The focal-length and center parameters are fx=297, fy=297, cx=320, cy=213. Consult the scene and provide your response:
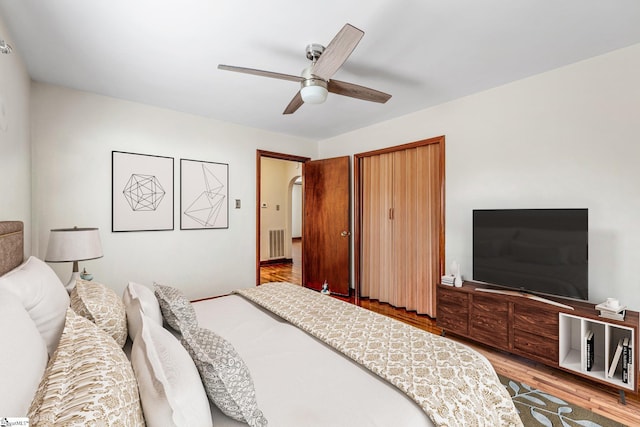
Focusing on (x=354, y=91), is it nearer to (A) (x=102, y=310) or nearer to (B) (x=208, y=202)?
(A) (x=102, y=310)

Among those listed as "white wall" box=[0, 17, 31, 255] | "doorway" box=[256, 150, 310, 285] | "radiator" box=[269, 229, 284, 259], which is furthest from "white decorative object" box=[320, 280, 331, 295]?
"white wall" box=[0, 17, 31, 255]

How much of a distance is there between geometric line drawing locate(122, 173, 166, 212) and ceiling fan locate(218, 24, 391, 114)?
2043mm

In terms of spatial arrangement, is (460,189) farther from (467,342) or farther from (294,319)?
(294,319)

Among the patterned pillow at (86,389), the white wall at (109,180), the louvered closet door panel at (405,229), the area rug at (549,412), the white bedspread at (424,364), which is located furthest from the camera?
the louvered closet door panel at (405,229)

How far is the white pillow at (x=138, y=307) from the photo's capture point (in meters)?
1.44

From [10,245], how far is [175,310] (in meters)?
0.98

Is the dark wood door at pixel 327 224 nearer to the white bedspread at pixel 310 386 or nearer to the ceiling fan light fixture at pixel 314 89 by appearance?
the ceiling fan light fixture at pixel 314 89

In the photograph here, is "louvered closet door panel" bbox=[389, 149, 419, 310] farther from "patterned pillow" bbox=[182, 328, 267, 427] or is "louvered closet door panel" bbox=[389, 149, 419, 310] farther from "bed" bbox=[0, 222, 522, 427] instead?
"patterned pillow" bbox=[182, 328, 267, 427]

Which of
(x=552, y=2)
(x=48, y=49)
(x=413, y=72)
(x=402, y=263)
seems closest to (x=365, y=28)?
(x=413, y=72)

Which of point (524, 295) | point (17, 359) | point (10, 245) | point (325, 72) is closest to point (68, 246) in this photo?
point (10, 245)

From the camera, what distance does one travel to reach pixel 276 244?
7.59 m

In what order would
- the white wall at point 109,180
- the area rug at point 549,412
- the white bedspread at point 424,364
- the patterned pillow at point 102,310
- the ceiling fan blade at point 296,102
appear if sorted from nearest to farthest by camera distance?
the white bedspread at point 424,364 → the patterned pillow at point 102,310 → the area rug at point 549,412 → the ceiling fan blade at point 296,102 → the white wall at point 109,180

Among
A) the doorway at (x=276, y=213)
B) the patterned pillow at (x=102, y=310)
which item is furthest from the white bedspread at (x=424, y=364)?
the doorway at (x=276, y=213)

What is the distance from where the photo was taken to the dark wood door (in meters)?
4.57
